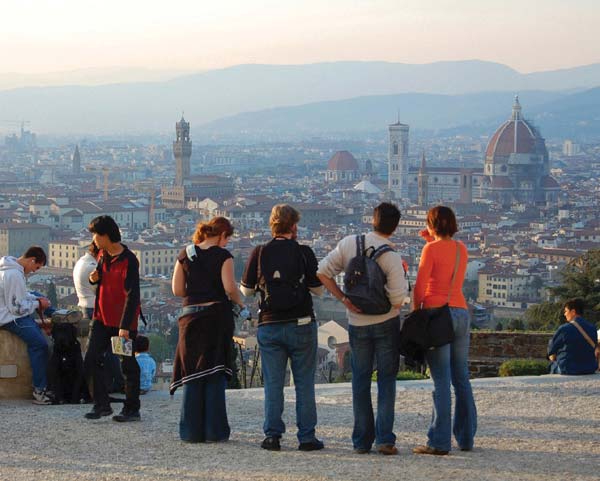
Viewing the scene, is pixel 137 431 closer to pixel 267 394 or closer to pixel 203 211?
pixel 267 394

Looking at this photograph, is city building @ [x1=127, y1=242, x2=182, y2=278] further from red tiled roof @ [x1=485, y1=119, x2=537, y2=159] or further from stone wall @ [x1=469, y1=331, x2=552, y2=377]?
red tiled roof @ [x1=485, y1=119, x2=537, y2=159]

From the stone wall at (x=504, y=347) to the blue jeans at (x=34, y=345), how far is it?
10.2 ft

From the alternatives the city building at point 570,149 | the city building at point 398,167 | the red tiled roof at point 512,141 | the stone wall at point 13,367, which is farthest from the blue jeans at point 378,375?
the city building at point 570,149

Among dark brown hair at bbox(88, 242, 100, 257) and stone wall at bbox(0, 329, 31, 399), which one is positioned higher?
dark brown hair at bbox(88, 242, 100, 257)

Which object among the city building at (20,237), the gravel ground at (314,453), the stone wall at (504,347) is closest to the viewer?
the gravel ground at (314,453)

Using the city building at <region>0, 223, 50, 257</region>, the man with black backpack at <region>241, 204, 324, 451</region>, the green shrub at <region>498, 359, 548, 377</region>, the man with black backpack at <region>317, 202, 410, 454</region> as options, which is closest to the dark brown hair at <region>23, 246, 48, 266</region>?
the man with black backpack at <region>241, 204, 324, 451</region>

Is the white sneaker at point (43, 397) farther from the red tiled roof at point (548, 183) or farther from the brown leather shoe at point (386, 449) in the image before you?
the red tiled roof at point (548, 183)

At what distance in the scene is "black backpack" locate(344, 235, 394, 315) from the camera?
156 inches

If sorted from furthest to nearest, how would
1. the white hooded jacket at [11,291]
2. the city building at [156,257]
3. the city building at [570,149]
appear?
the city building at [570,149] → the city building at [156,257] → the white hooded jacket at [11,291]

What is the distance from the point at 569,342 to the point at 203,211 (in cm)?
7433

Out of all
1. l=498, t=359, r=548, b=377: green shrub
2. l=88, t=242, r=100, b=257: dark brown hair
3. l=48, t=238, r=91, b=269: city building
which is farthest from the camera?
l=48, t=238, r=91, b=269: city building

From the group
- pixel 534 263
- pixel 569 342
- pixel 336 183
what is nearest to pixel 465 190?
pixel 336 183

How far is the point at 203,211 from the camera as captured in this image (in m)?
79.4

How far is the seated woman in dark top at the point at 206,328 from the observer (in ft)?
13.7
